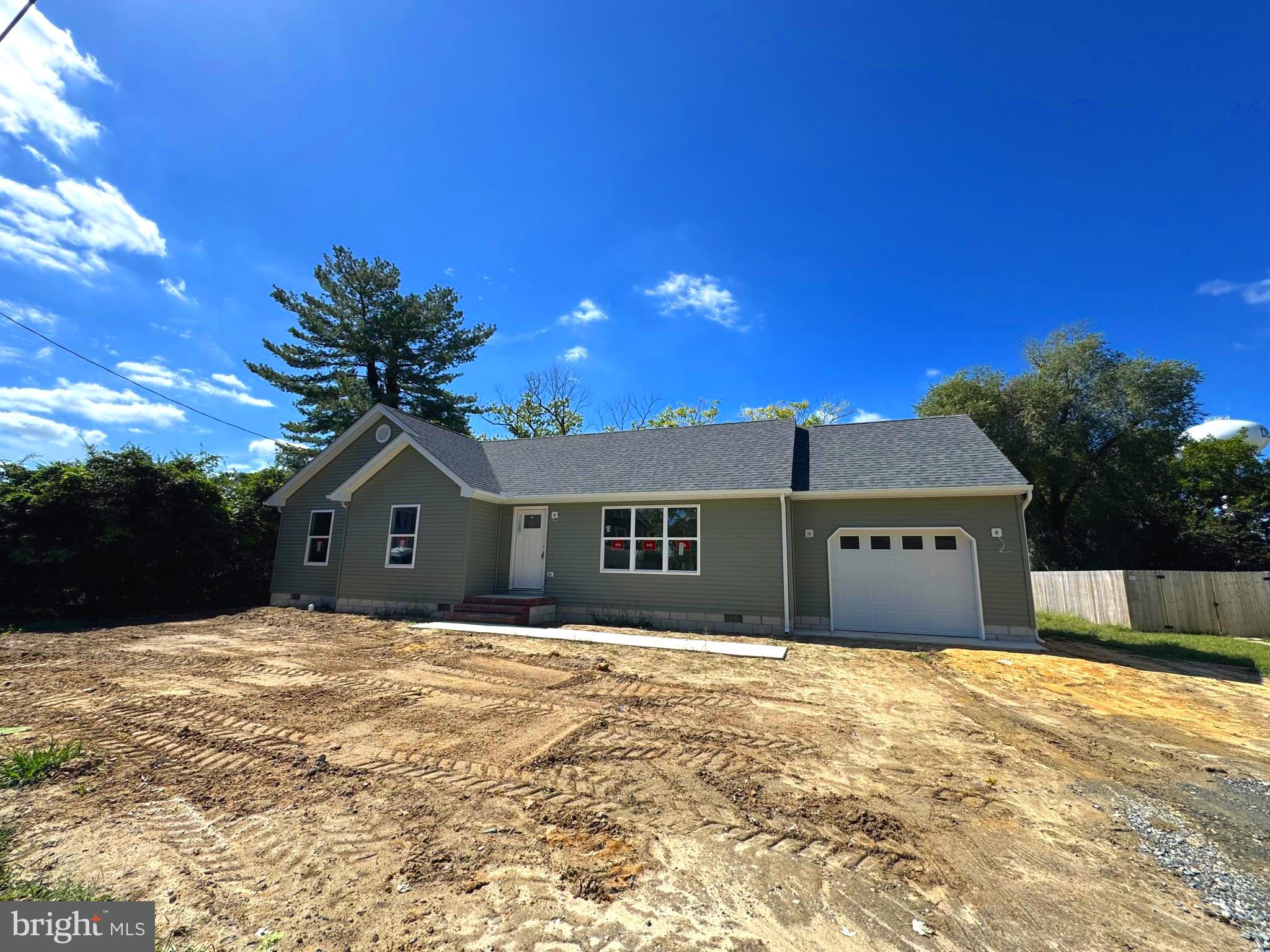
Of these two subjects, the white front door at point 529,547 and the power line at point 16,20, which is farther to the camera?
the white front door at point 529,547

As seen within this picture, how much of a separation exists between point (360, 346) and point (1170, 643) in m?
28.4

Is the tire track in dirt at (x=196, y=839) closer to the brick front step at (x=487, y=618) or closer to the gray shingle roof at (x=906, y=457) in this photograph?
the brick front step at (x=487, y=618)

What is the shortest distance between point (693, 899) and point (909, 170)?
46.3 feet

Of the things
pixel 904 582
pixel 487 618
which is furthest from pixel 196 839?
pixel 904 582

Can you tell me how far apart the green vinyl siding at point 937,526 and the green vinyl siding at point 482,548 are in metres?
7.66

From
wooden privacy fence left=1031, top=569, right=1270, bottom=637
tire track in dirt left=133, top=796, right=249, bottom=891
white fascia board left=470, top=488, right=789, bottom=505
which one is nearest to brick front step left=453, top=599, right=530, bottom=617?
white fascia board left=470, top=488, right=789, bottom=505

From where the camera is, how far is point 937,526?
1080 cm

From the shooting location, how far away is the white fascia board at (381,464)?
12.9 m

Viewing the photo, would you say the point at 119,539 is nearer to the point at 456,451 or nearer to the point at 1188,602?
the point at 456,451

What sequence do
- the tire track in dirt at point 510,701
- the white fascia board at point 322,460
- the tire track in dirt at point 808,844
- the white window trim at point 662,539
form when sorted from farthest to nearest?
the white fascia board at point 322,460
the white window trim at point 662,539
the tire track in dirt at point 510,701
the tire track in dirt at point 808,844

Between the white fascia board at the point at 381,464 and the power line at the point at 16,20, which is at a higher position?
the power line at the point at 16,20

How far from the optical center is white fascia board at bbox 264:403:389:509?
1477 cm

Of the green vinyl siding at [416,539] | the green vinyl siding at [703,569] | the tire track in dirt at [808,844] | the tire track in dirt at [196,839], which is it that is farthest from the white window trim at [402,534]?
the tire track in dirt at [808,844]

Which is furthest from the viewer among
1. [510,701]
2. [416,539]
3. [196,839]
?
[416,539]
